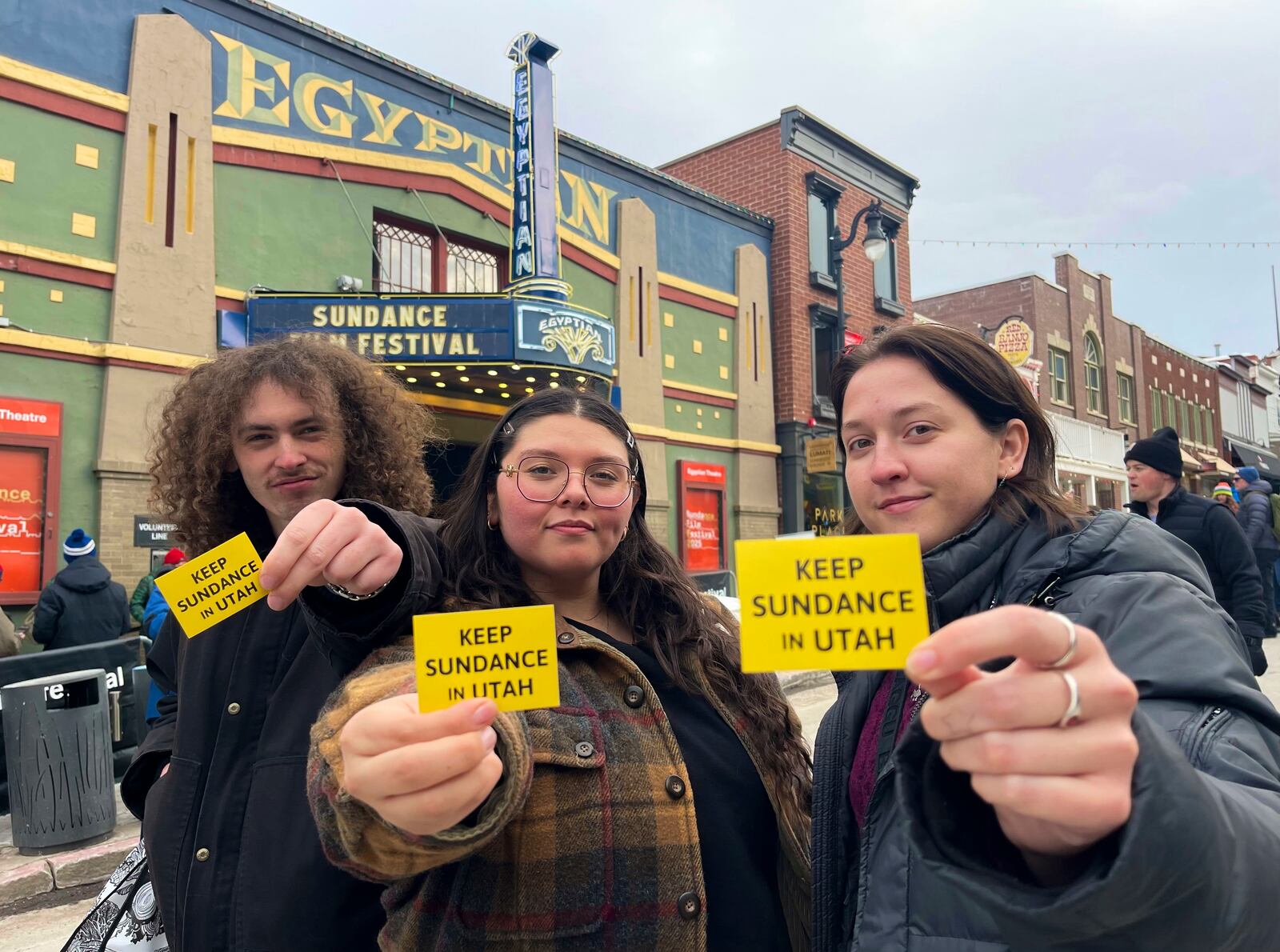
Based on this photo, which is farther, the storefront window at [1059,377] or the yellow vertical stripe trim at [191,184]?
the storefront window at [1059,377]

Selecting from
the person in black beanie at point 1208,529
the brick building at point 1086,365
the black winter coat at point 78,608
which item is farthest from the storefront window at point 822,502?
the black winter coat at point 78,608

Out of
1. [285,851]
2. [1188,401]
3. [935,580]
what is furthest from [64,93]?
[1188,401]

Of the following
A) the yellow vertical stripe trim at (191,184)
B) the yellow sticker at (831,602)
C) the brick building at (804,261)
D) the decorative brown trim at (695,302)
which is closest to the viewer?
the yellow sticker at (831,602)

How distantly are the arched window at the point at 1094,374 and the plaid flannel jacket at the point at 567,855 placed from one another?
92.6 feet

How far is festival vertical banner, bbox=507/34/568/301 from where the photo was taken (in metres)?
10.2

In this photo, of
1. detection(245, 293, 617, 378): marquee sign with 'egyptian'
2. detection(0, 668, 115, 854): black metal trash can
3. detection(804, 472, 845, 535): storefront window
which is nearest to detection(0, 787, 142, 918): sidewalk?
detection(0, 668, 115, 854): black metal trash can

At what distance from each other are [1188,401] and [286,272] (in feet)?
107

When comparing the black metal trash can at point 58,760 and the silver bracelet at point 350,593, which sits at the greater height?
the silver bracelet at point 350,593

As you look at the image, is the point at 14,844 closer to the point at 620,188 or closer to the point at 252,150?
the point at 252,150

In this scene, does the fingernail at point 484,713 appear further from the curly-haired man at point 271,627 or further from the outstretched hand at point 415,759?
the curly-haired man at point 271,627

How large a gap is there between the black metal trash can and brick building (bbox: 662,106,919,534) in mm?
11789

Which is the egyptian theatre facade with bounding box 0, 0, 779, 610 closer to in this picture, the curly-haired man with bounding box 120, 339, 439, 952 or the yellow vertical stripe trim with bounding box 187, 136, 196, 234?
the yellow vertical stripe trim with bounding box 187, 136, 196, 234

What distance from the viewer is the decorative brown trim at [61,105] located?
25.4 ft

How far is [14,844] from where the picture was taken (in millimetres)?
4965
